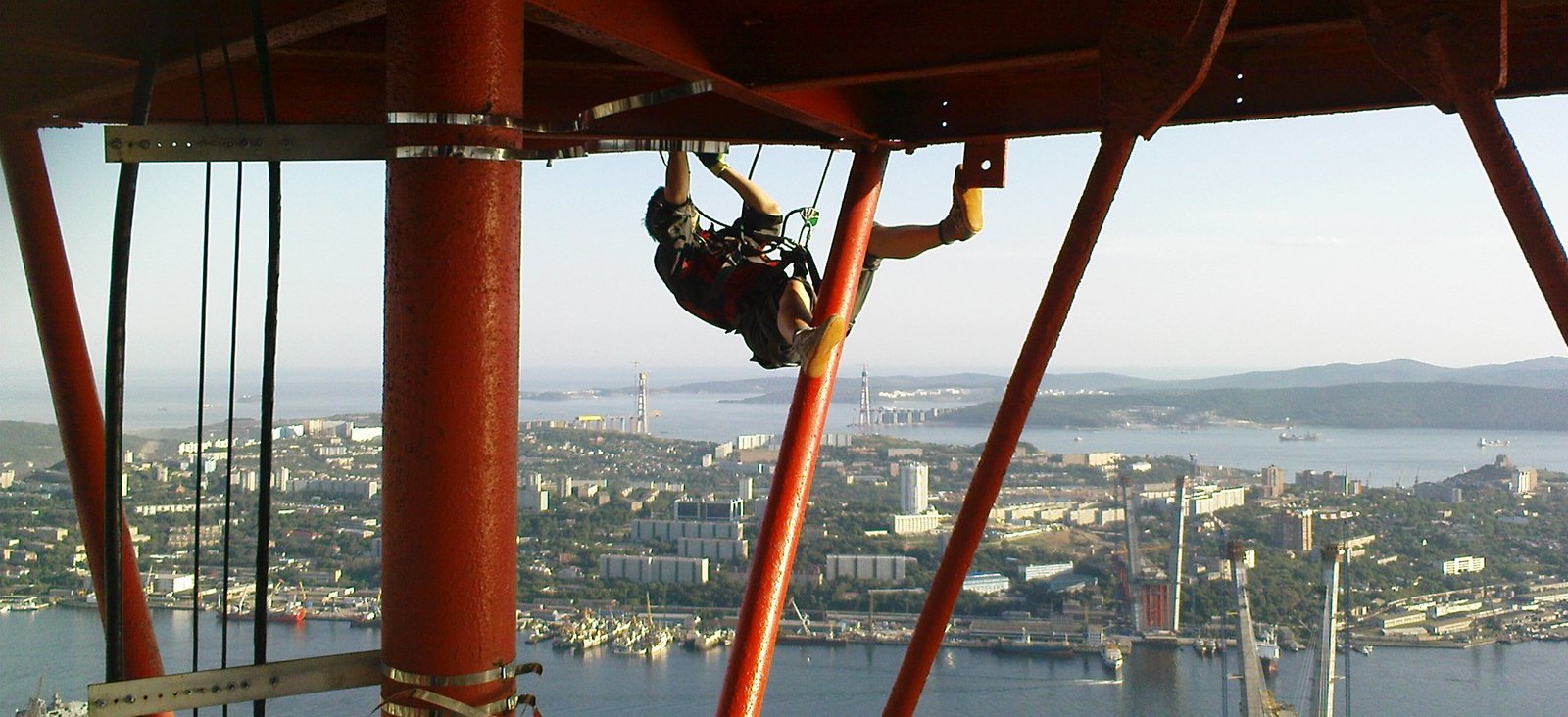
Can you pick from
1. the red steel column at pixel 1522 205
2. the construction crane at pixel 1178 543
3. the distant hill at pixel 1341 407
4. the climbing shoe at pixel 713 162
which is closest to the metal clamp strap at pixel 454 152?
the red steel column at pixel 1522 205

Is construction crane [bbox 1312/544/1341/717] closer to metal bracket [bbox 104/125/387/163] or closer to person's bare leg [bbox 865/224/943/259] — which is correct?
person's bare leg [bbox 865/224/943/259]

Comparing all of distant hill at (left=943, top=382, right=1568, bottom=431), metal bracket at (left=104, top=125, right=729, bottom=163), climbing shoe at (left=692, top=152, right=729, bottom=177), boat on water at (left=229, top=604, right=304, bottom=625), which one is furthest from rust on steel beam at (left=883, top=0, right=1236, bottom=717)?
distant hill at (left=943, top=382, right=1568, bottom=431)

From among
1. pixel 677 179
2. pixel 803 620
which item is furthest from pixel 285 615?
pixel 677 179

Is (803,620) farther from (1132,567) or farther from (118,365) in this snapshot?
(118,365)

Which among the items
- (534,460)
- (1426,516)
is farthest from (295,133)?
Answer: (534,460)

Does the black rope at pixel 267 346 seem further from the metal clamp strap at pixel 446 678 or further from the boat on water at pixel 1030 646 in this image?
the boat on water at pixel 1030 646

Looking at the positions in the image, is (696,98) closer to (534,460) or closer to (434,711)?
(434,711)


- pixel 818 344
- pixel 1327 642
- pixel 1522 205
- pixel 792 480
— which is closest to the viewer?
pixel 1522 205

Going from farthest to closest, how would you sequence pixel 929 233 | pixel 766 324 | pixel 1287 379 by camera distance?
pixel 1287 379 < pixel 929 233 < pixel 766 324
